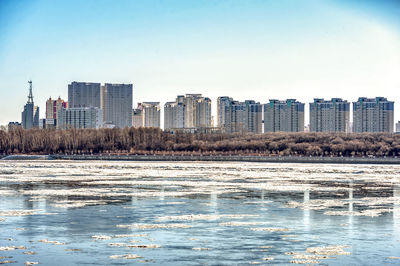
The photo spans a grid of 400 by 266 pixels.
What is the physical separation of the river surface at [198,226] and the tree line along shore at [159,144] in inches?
3601

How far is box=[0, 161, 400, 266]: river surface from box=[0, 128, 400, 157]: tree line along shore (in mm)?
91458

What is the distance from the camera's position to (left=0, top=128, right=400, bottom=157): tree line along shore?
4904 inches

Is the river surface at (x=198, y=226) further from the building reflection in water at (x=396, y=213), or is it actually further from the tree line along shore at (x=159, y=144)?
the tree line along shore at (x=159, y=144)

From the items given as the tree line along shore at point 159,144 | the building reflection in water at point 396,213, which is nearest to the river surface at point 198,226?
the building reflection in water at point 396,213

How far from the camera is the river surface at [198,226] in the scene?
15.4m

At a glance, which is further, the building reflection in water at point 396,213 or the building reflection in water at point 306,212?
the building reflection in water at point 306,212

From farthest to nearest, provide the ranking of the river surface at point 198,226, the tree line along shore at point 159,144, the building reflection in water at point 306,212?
1. the tree line along shore at point 159,144
2. the building reflection in water at point 306,212
3. the river surface at point 198,226

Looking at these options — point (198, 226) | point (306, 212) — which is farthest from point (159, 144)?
point (198, 226)

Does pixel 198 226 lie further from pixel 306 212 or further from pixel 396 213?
pixel 396 213

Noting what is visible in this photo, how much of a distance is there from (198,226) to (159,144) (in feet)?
373

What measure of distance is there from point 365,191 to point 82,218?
17316 millimetres

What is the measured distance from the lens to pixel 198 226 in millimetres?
20094

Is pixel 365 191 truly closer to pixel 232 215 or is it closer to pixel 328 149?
pixel 232 215

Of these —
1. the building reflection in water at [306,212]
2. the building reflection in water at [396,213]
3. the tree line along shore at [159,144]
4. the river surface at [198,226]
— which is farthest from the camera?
the tree line along shore at [159,144]
